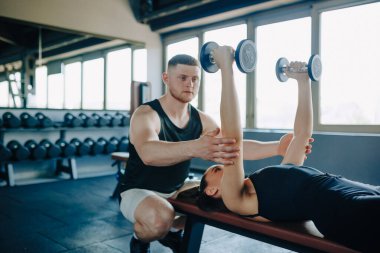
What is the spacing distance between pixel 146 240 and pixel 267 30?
12.4ft

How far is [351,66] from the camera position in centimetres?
365

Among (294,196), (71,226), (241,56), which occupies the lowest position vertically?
(71,226)

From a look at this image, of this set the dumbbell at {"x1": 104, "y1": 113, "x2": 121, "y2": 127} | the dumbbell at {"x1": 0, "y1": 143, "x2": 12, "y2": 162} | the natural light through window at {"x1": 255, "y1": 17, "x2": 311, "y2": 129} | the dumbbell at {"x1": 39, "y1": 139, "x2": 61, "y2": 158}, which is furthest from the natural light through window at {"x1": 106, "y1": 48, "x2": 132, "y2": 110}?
the natural light through window at {"x1": 255, "y1": 17, "x2": 311, "y2": 129}

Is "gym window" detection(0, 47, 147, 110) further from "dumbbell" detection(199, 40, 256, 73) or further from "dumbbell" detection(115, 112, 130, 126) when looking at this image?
"dumbbell" detection(199, 40, 256, 73)

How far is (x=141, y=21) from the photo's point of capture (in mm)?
5477

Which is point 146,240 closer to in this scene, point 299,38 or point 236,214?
point 236,214

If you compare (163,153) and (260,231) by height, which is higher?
(163,153)

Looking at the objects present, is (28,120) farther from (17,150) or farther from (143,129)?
(143,129)

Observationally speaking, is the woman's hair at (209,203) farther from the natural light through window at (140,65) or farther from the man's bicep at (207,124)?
the natural light through window at (140,65)

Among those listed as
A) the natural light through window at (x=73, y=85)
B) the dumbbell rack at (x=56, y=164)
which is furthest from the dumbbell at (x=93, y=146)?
the natural light through window at (x=73, y=85)

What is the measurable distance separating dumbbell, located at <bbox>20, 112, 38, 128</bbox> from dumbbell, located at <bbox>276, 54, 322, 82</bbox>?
3432 millimetres

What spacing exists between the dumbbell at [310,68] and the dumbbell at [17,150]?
3435 mm

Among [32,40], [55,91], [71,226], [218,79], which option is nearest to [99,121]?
[55,91]

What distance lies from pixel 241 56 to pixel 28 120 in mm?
3602
